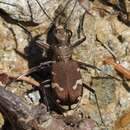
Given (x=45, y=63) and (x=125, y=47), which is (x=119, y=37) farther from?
(x=45, y=63)

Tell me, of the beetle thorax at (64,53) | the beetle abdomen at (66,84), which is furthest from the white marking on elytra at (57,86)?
the beetle thorax at (64,53)

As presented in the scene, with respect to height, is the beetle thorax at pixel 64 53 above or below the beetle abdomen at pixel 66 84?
above

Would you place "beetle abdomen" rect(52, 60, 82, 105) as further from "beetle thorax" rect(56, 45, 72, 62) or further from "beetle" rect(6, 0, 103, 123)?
"beetle thorax" rect(56, 45, 72, 62)

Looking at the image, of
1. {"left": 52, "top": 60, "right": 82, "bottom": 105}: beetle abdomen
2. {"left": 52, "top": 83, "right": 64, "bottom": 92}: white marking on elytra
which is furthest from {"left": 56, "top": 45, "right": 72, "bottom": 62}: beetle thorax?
{"left": 52, "top": 83, "right": 64, "bottom": 92}: white marking on elytra

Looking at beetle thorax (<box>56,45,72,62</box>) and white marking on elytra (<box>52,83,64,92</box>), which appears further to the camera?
beetle thorax (<box>56,45,72,62</box>)

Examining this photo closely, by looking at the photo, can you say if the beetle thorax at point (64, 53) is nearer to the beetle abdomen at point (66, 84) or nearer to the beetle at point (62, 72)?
the beetle at point (62, 72)

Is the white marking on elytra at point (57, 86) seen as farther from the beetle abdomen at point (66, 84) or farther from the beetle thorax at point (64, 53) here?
the beetle thorax at point (64, 53)

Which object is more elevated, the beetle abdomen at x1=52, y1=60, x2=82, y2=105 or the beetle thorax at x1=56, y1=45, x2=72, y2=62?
the beetle thorax at x1=56, y1=45, x2=72, y2=62

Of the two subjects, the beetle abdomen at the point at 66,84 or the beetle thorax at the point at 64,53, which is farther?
the beetle thorax at the point at 64,53
